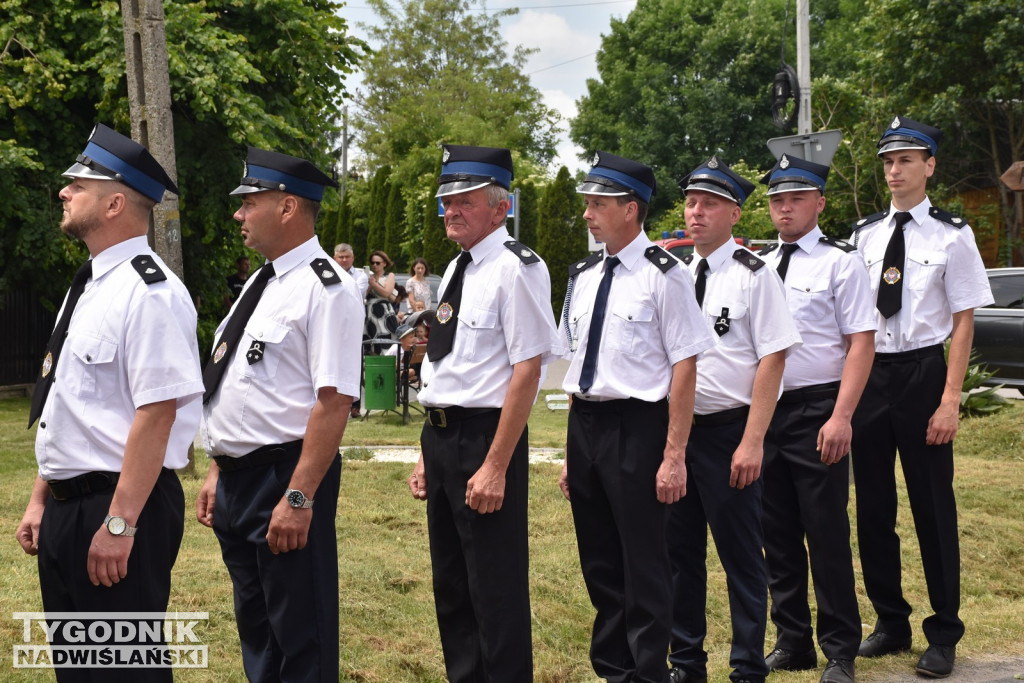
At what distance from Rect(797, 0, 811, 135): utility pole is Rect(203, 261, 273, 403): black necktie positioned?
846 centimetres

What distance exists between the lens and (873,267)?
5539mm

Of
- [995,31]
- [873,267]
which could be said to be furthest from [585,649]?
[995,31]

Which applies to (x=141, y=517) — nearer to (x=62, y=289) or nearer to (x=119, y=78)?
(x=119, y=78)

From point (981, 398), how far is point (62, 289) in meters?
12.3

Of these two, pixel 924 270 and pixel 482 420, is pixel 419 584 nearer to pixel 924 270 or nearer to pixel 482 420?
pixel 482 420

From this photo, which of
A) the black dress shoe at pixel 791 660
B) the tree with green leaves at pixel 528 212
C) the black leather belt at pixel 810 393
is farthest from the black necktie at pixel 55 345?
the tree with green leaves at pixel 528 212

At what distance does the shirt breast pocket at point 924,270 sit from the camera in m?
5.37

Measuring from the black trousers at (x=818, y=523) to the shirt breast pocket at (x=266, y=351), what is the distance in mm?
2457

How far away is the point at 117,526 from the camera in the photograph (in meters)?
3.19

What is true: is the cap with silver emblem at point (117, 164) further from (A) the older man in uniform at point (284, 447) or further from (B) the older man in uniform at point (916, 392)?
(B) the older man in uniform at point (916, 392)

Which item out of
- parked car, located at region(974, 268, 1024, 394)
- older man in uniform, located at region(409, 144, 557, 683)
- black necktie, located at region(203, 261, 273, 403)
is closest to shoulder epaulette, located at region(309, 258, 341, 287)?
black necktie, located at region(203, 261, 273, 403)

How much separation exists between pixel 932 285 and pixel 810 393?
85 centimetres

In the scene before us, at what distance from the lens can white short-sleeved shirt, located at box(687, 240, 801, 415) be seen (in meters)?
4.83

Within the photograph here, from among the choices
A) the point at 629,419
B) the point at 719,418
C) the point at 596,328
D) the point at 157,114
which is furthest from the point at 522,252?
the point at 157,114
